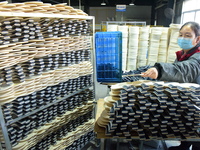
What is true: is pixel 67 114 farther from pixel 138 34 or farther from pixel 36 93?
pixel 138 34

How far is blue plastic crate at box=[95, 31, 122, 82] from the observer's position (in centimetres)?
238

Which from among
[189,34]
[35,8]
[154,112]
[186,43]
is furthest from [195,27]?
[35,8]

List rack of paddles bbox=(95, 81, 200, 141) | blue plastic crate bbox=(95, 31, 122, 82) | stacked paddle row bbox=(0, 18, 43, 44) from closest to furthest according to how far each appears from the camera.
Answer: rack of paddles bbox=(95, 81, 200, 141) < stacked paddle row bbox=(0, 18, 43, 44) < blue plastic crate bbox=(95, 31, 122, 82)

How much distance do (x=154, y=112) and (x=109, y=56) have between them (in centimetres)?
135

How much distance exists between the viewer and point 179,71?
4.73ft

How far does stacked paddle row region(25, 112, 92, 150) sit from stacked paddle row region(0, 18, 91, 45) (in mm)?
1367

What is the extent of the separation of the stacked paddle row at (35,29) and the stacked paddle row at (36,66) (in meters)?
0.26

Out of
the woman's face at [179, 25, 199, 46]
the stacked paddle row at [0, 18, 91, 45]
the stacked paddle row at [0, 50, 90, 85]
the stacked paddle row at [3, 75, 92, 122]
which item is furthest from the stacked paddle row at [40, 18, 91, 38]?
the woman's face at [179, 25, 199, 46]

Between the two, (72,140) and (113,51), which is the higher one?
(113,51)

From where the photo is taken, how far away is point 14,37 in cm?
149

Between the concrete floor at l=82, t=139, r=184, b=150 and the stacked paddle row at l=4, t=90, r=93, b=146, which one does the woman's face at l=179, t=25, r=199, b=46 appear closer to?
the stacked paddle row at l=4, t=90, r=93, b=146

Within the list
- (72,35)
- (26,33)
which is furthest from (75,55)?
(26,33)

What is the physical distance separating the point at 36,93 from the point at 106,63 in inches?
48.0

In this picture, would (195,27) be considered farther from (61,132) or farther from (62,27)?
(61,132)
